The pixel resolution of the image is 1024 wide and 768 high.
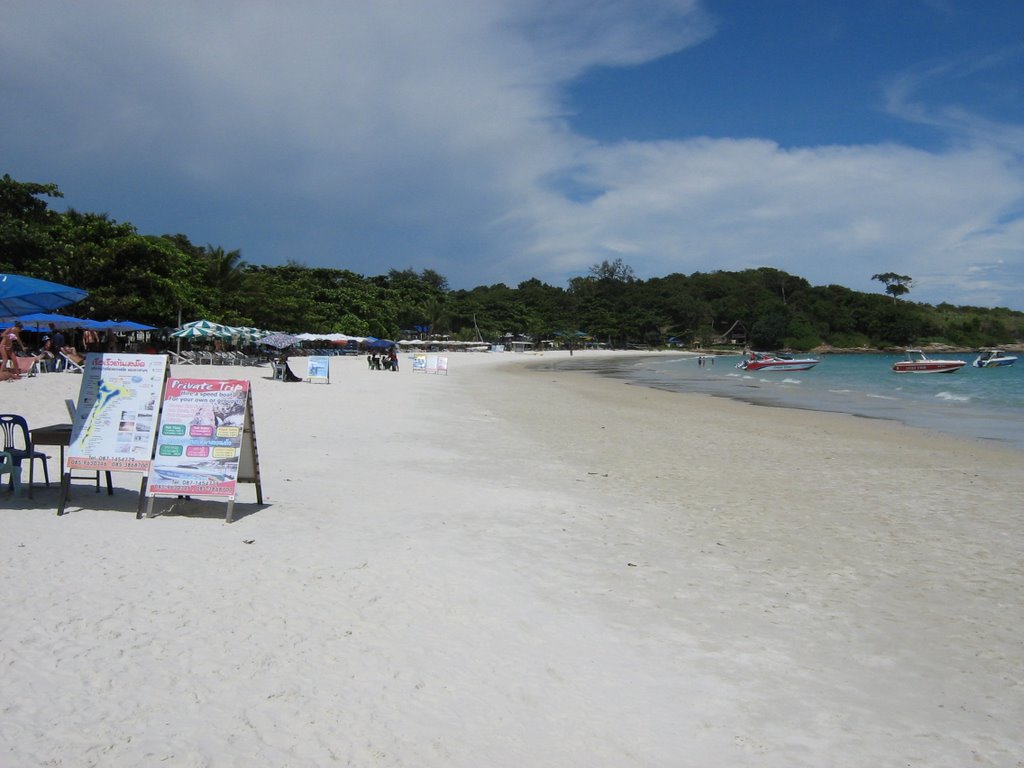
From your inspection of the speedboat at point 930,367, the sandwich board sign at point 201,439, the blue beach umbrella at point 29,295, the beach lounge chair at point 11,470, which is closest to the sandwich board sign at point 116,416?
the sandwich board sign at point 201,439

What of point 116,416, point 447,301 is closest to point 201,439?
point 116,416

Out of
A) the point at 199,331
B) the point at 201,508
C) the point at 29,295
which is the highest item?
the point at 199,331

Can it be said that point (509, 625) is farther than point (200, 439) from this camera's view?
No

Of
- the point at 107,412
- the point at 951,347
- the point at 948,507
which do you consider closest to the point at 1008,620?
the point at 948,507

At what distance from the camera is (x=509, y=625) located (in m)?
4.59

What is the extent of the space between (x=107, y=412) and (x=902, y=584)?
718 centimetres

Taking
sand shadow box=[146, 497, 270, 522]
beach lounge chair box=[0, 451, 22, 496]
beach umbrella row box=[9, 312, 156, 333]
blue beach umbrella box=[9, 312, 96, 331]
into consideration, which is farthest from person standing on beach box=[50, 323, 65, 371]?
sand shadow box=[146, 497, 270, 522]

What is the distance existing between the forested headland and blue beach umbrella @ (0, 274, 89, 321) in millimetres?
25445

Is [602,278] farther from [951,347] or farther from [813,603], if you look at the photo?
[813,603]

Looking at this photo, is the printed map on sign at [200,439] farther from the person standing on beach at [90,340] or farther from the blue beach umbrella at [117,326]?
the person standing on beach at [90,340]

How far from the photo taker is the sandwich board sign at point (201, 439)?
253 inches

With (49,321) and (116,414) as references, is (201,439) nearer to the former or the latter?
(116,414)

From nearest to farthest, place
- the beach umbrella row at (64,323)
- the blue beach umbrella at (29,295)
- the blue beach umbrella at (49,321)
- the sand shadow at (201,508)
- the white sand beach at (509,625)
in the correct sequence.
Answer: the white sand beach at (509,625) < the sand shadow at (201,508) < the blue beach umbrella at (29,295) < the blue beach umbrella at (49,321) < the beach umbrella row at (64,323)

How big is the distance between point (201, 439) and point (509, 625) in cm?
363
